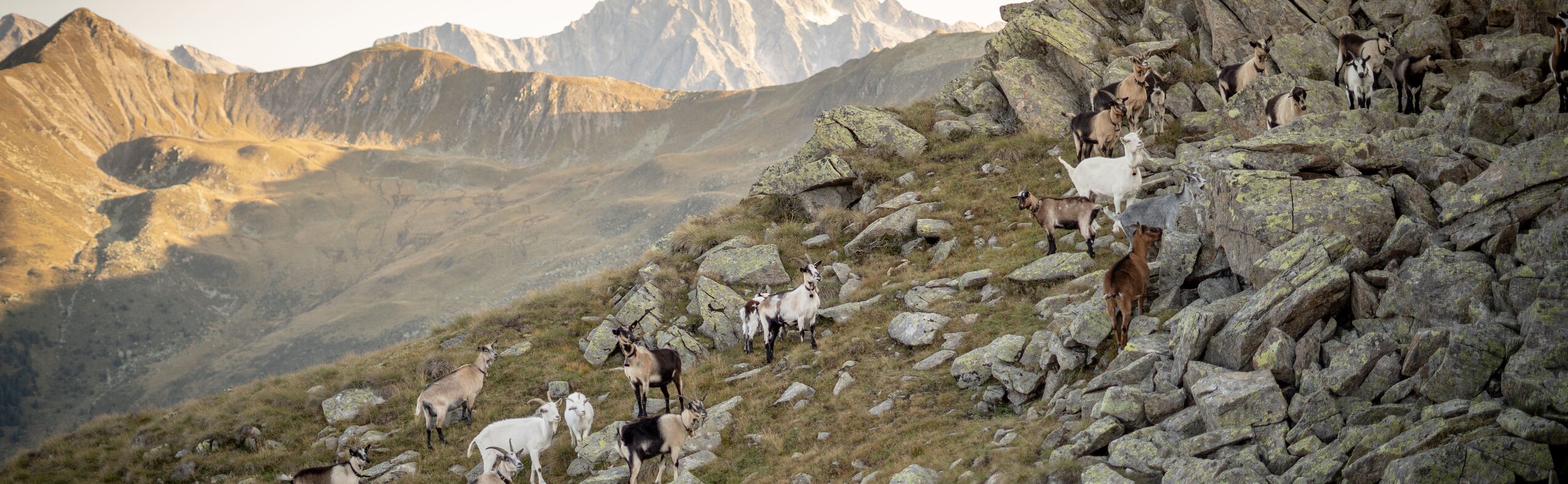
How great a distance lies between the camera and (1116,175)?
16406 mm

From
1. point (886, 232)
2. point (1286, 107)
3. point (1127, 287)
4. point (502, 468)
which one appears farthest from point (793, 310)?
point (1286, 107)

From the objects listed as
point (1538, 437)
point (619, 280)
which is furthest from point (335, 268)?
point (1538, 437)

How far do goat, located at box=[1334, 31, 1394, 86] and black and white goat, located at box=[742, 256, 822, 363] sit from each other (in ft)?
45.3

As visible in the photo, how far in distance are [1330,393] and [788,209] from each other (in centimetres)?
1825

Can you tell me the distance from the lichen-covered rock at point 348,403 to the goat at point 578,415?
24.4 ft

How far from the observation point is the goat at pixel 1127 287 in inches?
417

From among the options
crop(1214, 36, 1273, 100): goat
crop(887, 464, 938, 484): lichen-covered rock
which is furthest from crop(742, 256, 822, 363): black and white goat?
crop(1214, 36, 1273, 100): goat

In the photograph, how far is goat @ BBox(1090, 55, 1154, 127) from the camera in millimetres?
21109

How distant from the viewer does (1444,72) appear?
1686 centimetres

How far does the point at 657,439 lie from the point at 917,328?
5.39 meters

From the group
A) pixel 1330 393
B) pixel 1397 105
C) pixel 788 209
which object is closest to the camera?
pixel 1330 393

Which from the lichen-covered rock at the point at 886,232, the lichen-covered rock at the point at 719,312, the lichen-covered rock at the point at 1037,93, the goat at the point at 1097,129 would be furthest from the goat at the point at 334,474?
the lichen-covered rock at the point at 1037,93

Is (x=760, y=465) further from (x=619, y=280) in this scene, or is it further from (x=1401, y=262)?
(x=619, y=280)

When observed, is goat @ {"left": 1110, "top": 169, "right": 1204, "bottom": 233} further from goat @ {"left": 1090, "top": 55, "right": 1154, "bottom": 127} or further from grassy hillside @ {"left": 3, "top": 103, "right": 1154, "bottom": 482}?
goat @ {"left": 1090, "top": 55, "right": 1154, "bottom": 127}
